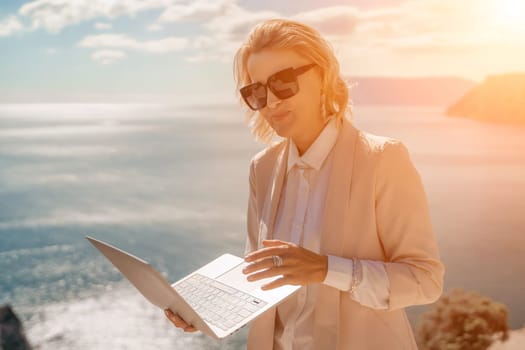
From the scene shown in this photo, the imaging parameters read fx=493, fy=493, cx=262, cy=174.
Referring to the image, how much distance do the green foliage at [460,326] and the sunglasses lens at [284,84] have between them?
7367 mm

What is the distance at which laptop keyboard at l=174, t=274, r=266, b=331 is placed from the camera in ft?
3.43

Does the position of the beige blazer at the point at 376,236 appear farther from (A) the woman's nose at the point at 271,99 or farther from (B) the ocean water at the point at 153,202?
(B) the ocean water at the point at 153,202

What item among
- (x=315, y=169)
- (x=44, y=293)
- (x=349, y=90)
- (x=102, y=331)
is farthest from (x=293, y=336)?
(x=44, y=293)

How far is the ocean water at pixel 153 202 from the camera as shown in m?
11.6

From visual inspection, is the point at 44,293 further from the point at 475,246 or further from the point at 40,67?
the point at 475,246

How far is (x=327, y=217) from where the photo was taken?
3.60ft

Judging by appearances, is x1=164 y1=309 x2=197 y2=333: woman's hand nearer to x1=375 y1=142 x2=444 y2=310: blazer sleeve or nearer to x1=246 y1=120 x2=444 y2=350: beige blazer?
x1=246 y1=120 x2=444 y2=350: beige blazer

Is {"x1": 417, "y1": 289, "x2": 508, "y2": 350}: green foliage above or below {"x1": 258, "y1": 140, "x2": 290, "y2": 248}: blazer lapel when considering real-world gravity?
below

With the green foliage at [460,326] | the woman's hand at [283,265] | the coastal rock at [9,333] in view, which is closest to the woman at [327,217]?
the woman's hand at [283,265]

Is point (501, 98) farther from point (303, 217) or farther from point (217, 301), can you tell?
point (217, 301)

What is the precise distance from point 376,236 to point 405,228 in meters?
0.07

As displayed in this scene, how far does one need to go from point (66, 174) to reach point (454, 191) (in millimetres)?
12489

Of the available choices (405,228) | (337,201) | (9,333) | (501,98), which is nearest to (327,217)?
(337,201)

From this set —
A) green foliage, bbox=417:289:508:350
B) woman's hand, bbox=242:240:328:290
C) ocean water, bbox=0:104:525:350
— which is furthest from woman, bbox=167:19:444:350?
ocean water, bbox=0:104:525:350
